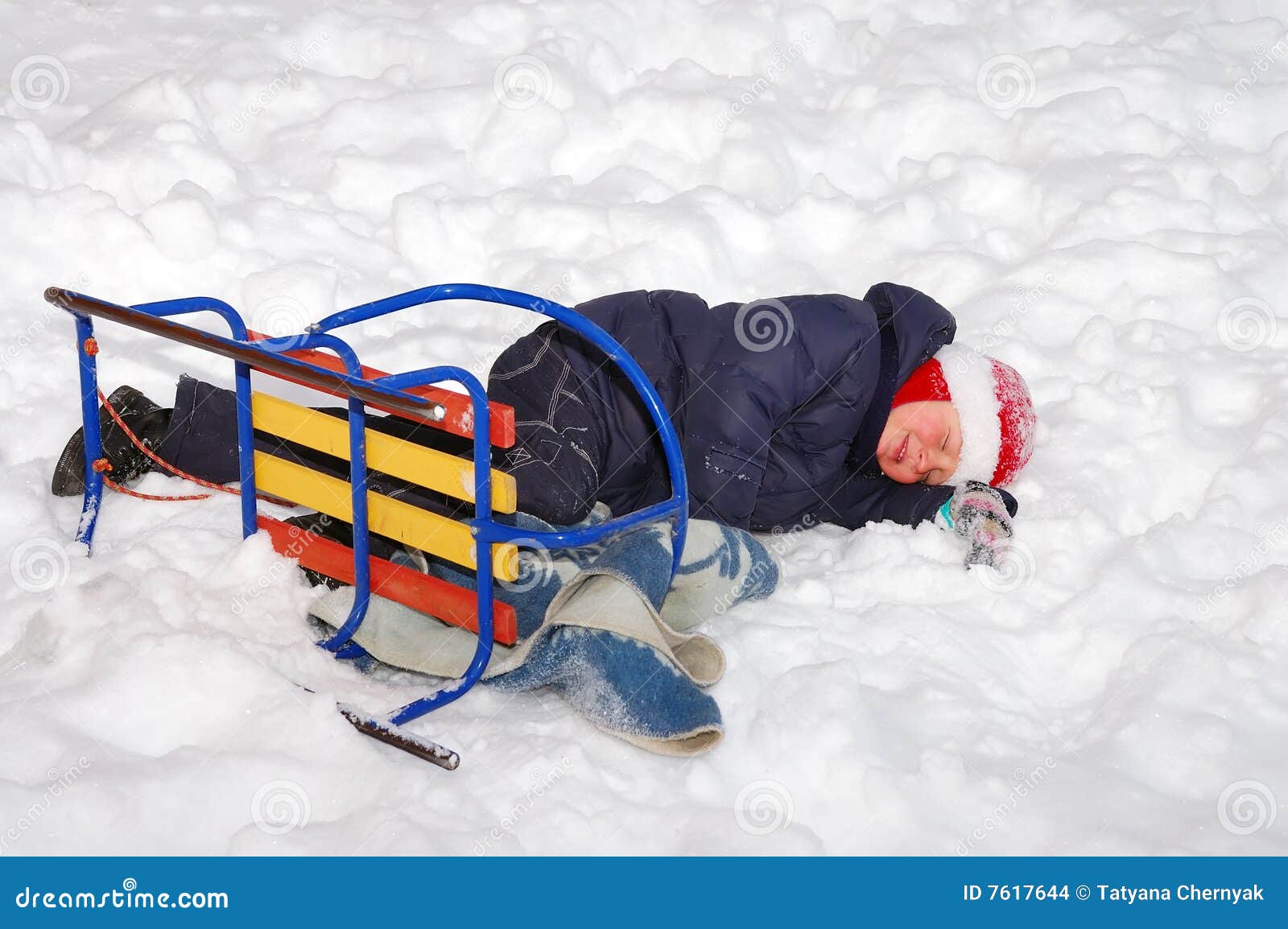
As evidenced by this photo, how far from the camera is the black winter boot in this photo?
7.70 feet

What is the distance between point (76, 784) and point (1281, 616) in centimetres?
198

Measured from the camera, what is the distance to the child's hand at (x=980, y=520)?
2389 mm

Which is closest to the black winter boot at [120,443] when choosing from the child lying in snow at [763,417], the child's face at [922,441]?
the child lying in snow at [763,417]

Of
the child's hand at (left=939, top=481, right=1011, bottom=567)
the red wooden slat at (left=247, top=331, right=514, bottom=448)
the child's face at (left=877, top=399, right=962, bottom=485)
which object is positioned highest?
the red wooden slat at (left=247, top=331, right=514, bottom=448)

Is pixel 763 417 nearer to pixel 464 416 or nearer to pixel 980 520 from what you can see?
pixel 980 520

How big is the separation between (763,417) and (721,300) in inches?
32.6

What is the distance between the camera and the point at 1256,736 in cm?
196

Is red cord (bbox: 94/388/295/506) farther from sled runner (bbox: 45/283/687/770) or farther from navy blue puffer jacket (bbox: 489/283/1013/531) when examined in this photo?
navy blue puffer jacket (bbox: 489/283/1013/531)

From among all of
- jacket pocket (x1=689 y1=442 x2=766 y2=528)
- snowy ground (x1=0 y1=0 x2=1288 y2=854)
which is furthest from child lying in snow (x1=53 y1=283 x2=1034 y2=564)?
snowy ground (x1=0 y1=0 x2=1288 y2=854)

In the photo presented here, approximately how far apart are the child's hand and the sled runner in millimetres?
705

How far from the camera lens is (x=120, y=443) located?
2.39 m

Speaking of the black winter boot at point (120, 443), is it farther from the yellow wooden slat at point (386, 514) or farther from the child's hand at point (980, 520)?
the child's hand at point (980, 520)

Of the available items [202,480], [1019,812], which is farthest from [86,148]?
[1019,812]
